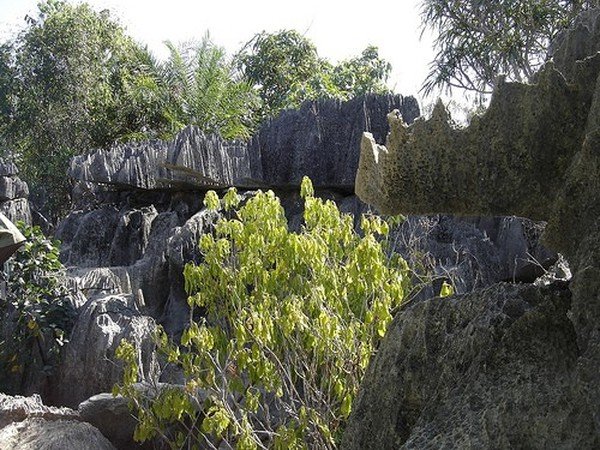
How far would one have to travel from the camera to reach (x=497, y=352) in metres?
2.46

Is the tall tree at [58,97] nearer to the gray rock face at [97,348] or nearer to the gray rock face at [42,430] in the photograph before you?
the gray rock face at [97,348]

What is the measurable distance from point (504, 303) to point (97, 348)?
667cm

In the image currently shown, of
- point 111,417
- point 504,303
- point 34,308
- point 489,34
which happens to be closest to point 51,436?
point 111,417

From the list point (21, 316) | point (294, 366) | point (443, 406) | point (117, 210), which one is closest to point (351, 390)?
point (294, 366)

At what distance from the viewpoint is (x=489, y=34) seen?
59.6 feet

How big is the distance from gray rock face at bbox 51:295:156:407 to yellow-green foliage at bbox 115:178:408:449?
9.56ft

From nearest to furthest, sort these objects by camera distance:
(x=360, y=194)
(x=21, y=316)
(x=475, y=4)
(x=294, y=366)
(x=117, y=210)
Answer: (x=360, y=194)
(x=294, y=366)
(x=21, y=316)
(x=117, y=210)
(x=475, y=4)

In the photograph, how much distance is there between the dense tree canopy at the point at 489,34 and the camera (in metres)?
17.8

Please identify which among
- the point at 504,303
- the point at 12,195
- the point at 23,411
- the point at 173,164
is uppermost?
the point at 173,164

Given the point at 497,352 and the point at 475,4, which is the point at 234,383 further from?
the point at 475,4

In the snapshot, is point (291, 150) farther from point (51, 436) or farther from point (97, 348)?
point (51, 436)

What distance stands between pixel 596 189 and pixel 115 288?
29.4 feet

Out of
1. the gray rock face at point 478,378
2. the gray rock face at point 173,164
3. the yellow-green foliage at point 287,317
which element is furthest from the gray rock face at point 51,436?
the gray rock face at point 173,164

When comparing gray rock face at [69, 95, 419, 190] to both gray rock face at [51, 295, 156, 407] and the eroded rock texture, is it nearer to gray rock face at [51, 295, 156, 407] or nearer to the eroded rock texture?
gray rock face at [51, 295, 156, 407]
